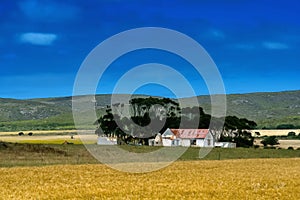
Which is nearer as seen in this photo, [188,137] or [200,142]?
[200,142]

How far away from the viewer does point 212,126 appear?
139 m

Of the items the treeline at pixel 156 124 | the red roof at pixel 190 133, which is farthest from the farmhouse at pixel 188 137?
the treeline at pixel 156 124

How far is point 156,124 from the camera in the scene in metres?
140

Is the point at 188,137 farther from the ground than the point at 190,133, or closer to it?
closer to it

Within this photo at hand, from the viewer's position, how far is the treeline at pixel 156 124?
13188 centimetres

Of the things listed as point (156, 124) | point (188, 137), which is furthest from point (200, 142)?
point (156, 124)

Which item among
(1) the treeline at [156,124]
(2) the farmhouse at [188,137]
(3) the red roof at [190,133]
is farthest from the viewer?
(1) the treeline at [156,124]

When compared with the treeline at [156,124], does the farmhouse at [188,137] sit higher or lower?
lower

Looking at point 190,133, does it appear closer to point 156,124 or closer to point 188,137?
point 188,137

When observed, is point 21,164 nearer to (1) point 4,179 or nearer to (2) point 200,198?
(1) point 4,179

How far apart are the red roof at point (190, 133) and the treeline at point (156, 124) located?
5813 millimetres

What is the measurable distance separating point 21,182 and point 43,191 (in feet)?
21.8

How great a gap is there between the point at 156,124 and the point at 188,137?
11237 millimetres

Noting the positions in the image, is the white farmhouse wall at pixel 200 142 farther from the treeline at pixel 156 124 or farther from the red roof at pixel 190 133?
the treeline at pixel 156 124
